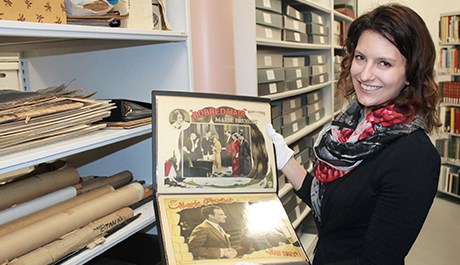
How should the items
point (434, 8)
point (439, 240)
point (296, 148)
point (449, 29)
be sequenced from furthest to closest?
1. point (434, 8)
2. point (449, 29)
3. point (439, 240)
4. point (296, 148)

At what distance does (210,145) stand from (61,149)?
1.32 feet

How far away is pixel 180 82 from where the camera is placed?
1380mm

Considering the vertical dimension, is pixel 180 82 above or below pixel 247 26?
below

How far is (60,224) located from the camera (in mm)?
1003

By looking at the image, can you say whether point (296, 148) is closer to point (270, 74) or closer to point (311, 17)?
point (270, 74)

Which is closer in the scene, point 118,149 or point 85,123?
point 85,123

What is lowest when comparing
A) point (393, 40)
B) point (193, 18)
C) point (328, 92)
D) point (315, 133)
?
point (315, 133)

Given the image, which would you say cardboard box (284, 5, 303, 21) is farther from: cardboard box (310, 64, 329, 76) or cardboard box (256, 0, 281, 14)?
cardboard box (310, 64, 329, 76)

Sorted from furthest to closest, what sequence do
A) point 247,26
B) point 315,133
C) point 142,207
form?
point 315,133
point 247,26
point 142,207

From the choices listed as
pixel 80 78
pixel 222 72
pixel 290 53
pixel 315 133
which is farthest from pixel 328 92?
pixel 80 78

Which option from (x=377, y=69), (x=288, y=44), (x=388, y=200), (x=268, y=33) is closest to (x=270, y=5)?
(x=268, y=33)

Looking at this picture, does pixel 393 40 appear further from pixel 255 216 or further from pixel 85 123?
pixel 85 123

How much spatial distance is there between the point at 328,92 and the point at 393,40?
2234 millimetres

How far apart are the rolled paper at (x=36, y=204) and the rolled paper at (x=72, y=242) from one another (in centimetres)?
13
